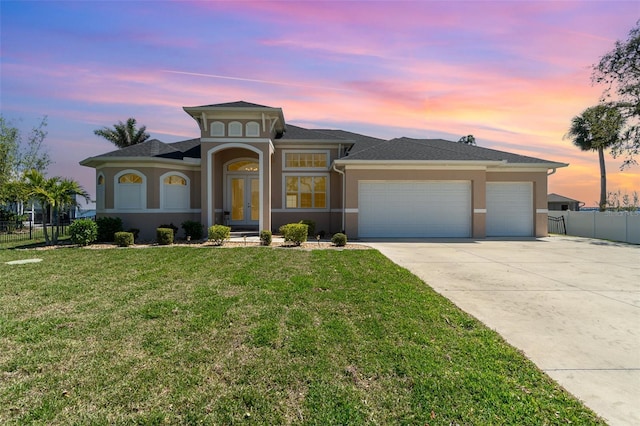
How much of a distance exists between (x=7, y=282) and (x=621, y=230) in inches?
913

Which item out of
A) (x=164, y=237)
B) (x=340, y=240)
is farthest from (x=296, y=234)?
(x=164, y=237)

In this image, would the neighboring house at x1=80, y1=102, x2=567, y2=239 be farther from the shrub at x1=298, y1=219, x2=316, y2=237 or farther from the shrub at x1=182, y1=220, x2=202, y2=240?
the shrub at x1=298, y1=219, x2=316, y2=237

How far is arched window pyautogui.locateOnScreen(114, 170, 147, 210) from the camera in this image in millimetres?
13914

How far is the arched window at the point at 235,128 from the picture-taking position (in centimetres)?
1391

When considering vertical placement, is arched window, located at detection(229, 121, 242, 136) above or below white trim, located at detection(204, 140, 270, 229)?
above

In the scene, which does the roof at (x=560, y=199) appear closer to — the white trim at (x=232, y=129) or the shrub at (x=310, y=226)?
the shrub at (x=310, y=226)

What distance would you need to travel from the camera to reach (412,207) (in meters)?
14.5

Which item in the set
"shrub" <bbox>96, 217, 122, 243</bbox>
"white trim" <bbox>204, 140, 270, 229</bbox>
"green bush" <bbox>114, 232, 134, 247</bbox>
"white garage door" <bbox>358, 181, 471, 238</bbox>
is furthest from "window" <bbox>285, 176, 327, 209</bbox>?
"shrub" <bbox>96, 217, 122, 243</bbox>

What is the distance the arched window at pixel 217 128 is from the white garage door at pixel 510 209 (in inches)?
520

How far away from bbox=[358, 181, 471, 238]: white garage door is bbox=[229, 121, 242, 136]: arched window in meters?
5.99

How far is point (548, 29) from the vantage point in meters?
8.43

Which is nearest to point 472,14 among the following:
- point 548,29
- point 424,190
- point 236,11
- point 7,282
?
point 548,29

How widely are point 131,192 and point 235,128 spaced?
5.46 meters

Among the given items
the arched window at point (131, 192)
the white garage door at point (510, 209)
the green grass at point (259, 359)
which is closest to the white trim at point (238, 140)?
the arched window at point (131, 192)
